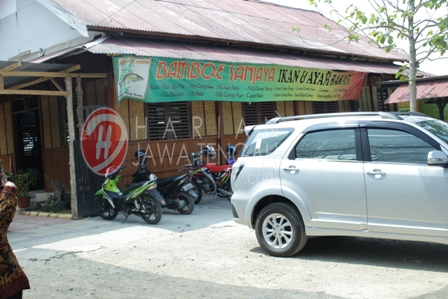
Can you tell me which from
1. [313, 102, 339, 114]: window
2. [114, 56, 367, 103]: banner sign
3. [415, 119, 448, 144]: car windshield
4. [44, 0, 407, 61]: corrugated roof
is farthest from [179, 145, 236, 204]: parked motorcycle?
[313, 102, 339, 114]: window

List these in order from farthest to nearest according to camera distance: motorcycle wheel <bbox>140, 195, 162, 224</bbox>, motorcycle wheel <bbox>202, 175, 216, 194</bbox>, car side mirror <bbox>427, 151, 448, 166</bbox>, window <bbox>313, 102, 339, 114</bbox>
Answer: window <bbox>313, 102, 339, 114</bbox>, motorcycle wheel <bbox>202, 175, 216, 194</bbox>, motorcycle wheel <bbox>140, 195, 162, 224</bbox>, car side mirror <bbox>427, 151, 448, 166</bbox>

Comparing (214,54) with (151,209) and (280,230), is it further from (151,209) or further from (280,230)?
(280,230)

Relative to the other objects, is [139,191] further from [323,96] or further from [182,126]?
[323,96]

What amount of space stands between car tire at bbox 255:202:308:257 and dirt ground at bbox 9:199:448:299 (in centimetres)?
15

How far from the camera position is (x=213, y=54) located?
41.9 ft

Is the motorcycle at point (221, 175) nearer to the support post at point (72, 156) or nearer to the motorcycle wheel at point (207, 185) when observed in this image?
the motorcycle wheel at point (207, 185)

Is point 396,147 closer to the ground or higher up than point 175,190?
higher up

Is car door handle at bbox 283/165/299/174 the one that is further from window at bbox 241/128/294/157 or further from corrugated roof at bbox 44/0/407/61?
corrugated roof at bbox 44/0/407/61

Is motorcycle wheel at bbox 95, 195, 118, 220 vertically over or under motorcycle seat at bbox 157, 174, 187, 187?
under

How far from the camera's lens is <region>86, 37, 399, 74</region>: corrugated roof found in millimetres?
10738

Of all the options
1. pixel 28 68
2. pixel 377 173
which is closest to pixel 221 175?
pixel 28 68

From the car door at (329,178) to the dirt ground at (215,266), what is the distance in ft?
1.91

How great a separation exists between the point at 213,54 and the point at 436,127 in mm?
7315

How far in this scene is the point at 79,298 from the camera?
5484mm
